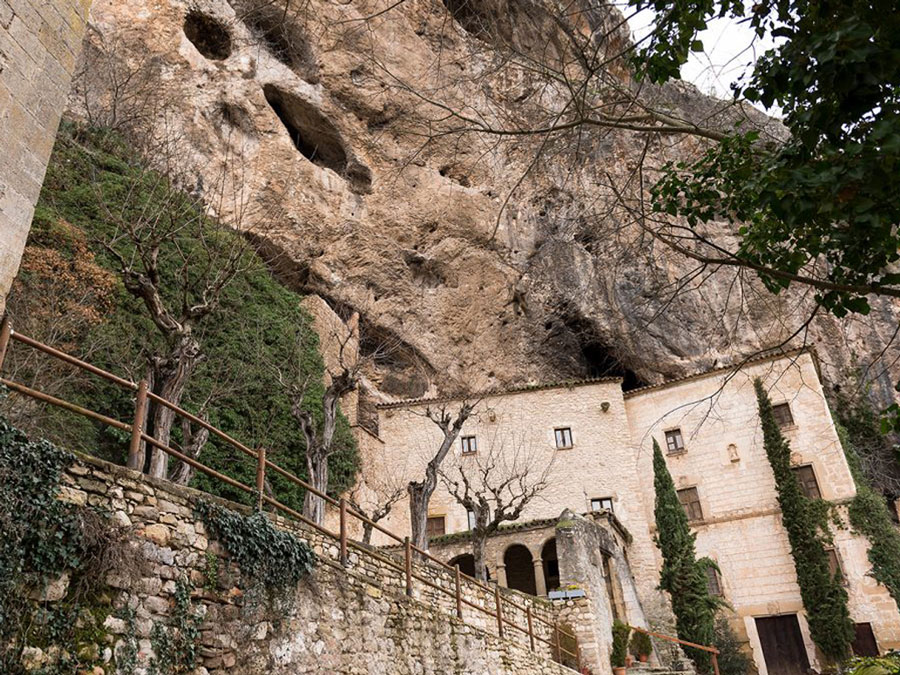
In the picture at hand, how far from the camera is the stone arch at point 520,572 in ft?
72.6

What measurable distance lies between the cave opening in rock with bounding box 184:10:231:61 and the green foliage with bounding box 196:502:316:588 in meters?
19.1

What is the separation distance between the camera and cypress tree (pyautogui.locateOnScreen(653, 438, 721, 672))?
19.0 m

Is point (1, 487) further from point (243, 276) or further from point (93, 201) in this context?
point (243, 276)

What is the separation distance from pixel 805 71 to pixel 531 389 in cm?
2223

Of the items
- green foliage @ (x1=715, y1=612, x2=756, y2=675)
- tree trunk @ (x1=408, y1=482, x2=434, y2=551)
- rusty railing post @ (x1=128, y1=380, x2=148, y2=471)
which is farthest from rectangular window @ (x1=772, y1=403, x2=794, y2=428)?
rusty railing post @ (x1=128, y1=380, x2=148, y2=471)

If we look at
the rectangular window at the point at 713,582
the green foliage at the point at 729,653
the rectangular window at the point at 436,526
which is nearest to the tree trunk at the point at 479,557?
the rectangular window at the point at 436,526

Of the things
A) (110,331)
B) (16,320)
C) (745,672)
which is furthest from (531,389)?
(16,320)

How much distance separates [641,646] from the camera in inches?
648

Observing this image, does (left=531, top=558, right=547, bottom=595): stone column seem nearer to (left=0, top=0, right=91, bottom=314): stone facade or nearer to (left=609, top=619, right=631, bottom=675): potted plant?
(left=609, top=619, right=631, bottom=675): potted plant

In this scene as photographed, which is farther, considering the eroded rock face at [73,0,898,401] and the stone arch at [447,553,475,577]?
the stone arch at [447,553,475,577]

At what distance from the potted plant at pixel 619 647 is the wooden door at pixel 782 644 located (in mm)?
8145

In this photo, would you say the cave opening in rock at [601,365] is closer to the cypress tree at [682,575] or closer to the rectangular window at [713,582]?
the cypress tree at [682,575]

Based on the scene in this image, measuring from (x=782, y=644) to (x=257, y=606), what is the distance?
20425 mm

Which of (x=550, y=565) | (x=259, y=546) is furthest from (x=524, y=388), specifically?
(x=259, y=546)
